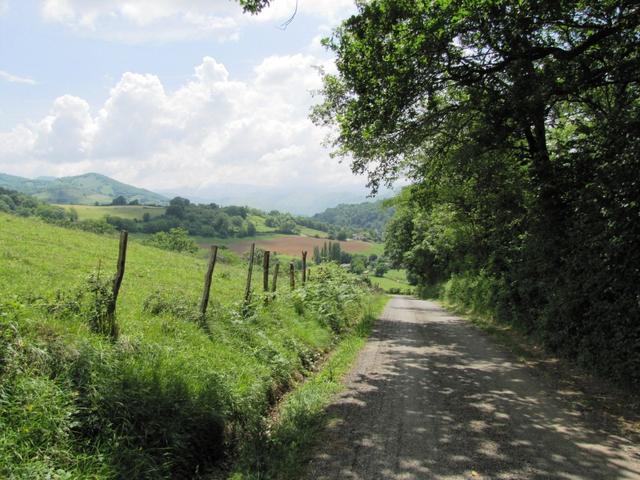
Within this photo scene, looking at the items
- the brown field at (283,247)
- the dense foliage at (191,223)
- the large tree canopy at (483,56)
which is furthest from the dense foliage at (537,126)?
the dense foliage at (191,223)

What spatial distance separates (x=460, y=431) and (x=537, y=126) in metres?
11.1

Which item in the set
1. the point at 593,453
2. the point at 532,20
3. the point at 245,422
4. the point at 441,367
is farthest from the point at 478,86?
the point at 245,422

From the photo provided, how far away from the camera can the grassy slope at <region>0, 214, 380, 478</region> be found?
4.54m

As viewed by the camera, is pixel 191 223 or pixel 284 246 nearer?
pixel 284 246

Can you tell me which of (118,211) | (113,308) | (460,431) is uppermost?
(118,211)

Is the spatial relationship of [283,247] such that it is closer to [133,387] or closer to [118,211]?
[118,211]

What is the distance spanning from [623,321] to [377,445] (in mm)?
6559

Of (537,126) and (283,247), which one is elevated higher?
(537,126)

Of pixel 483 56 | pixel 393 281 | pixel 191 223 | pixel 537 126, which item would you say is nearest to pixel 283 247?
pixel 191 223

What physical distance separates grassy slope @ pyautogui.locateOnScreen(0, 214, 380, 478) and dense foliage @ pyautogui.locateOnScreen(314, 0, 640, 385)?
7.03 m

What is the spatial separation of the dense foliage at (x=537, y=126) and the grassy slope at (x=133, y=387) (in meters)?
7.03

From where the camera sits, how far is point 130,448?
500 cm

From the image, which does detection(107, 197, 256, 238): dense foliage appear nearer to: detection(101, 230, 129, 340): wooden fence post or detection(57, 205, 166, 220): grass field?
detection(57, 205, 166, 220): grass field

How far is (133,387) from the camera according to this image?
5.63 metres
